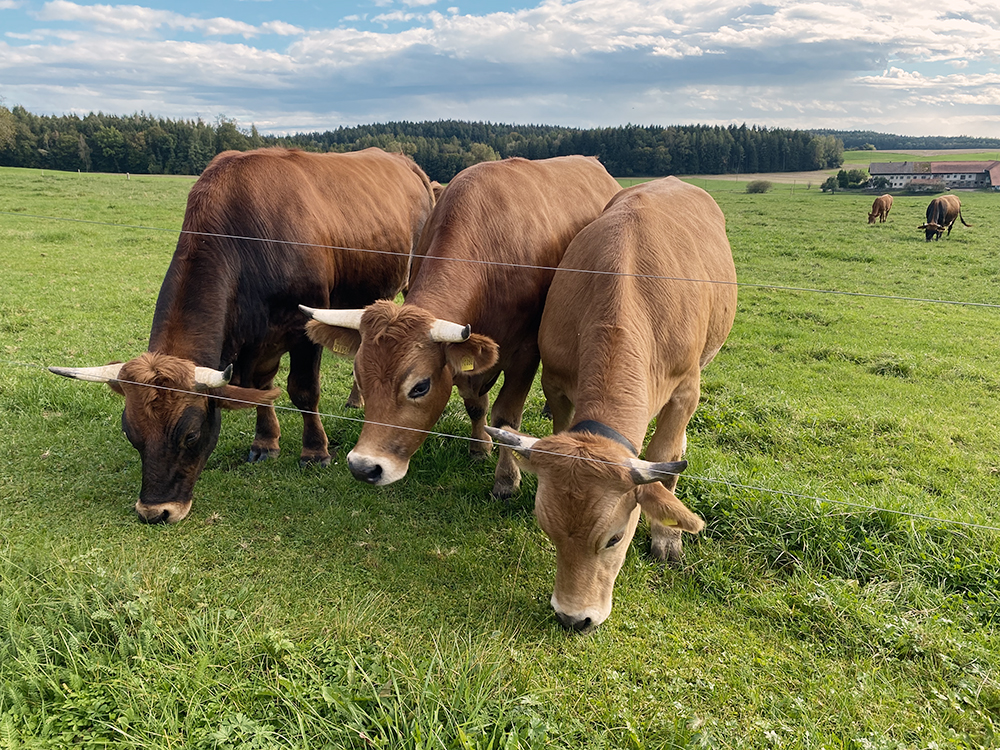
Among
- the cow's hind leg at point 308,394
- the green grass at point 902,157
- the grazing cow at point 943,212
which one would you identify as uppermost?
the green grass at point 902,157

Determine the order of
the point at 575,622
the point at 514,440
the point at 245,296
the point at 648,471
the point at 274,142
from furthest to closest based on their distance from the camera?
the point at 274,142
the point at 245,296
the point at 575,622
the point at 514,440
the point at 648,471

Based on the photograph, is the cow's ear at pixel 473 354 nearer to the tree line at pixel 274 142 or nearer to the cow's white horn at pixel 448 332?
the cow's white horn at pixel 448 332

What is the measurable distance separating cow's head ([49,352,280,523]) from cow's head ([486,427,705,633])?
7.47ft

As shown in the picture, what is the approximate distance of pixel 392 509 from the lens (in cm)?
491

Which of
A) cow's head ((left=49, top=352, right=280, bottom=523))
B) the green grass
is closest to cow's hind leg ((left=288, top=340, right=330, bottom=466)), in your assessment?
cow's head ((left=49, top=352, right=280, bottom=523))

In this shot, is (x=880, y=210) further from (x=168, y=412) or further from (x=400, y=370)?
(x=168, y=412)

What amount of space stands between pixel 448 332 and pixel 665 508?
1736 millimetres

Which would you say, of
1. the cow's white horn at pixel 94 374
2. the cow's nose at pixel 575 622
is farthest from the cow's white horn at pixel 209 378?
the cow's nose at pixel 575 622

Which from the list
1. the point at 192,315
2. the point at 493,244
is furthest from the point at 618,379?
the point at 192,315

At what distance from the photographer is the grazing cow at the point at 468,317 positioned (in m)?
3.94

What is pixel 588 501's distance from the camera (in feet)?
9.73

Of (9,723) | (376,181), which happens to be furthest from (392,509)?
(376,181)

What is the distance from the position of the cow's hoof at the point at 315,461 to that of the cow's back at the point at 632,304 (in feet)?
8.30

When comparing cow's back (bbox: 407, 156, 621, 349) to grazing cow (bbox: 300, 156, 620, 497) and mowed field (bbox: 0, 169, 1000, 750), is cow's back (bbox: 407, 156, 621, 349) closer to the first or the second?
grazing cow (bbox: 300, 156, 620, 497)
